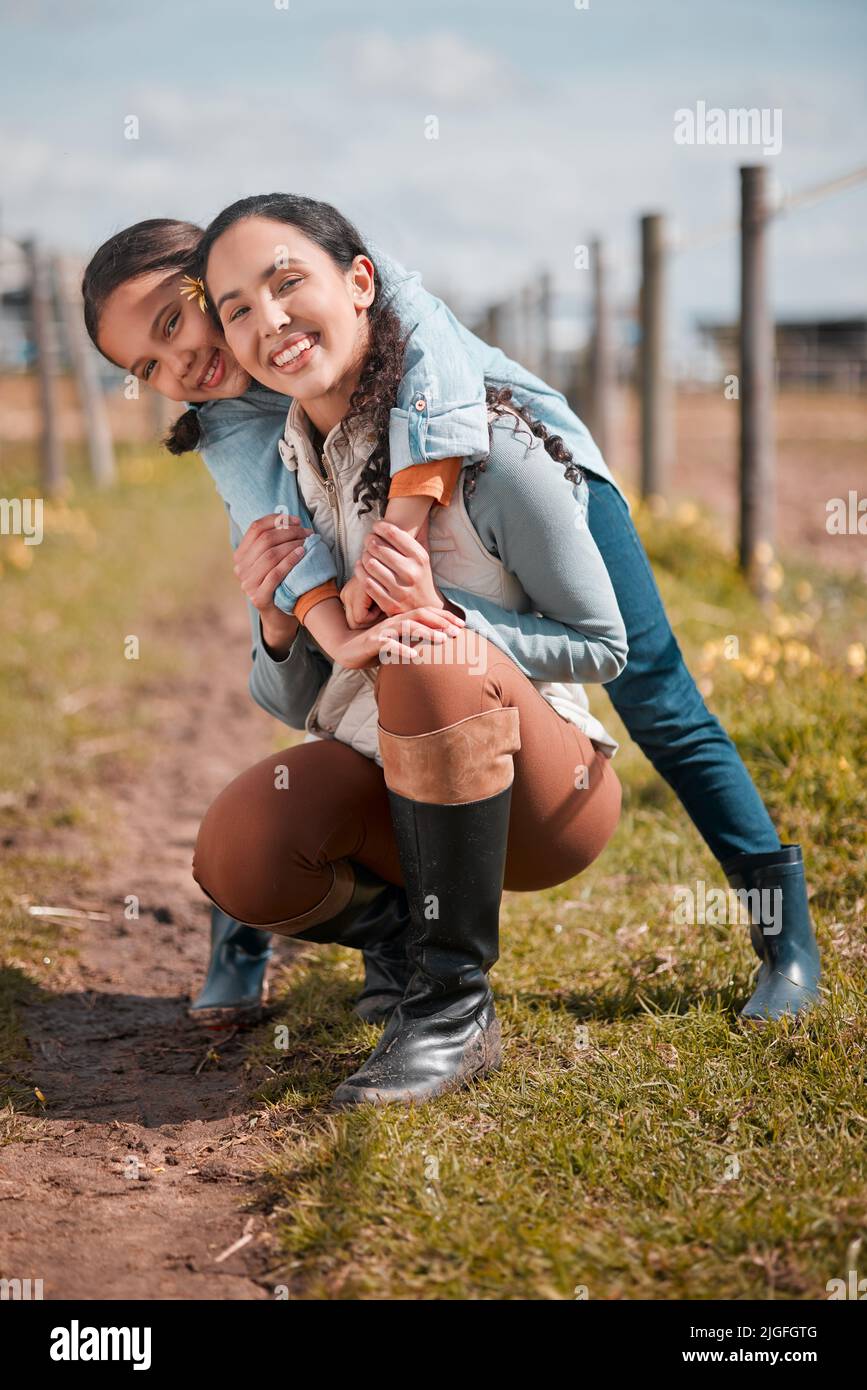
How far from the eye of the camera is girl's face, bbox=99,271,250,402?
232cm

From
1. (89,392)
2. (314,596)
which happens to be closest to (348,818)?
(314,596)

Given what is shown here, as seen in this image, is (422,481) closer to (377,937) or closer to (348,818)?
(348,818)

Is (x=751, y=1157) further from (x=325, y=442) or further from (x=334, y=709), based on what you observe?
(x=325, y=442)

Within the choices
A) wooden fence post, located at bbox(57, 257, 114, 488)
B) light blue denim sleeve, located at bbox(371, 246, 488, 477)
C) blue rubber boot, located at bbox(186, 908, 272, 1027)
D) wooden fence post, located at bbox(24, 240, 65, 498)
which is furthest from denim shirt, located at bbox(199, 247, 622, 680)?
wooden fence post, located at bbox(57, 257, 114, 488)

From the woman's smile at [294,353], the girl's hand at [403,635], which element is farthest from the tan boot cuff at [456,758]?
the woman's smile at [294,353]

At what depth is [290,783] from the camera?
7.73 ft

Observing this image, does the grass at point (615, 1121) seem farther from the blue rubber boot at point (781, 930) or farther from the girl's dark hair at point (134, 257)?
the girl's dark hair at point (134, 257)

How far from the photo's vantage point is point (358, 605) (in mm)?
2205

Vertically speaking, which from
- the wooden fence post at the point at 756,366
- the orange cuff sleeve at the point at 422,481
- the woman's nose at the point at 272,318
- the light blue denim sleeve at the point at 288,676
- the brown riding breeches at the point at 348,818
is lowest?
the brown riding breeches at the point at 348,818

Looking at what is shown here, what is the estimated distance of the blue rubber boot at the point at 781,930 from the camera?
243 centimetres

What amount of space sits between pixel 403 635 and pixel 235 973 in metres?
1.00

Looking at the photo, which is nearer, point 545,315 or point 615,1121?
point 615,1121

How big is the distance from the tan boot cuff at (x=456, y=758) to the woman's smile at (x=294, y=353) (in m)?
0.61

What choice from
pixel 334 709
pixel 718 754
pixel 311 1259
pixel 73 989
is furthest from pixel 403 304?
pixel 73 989
